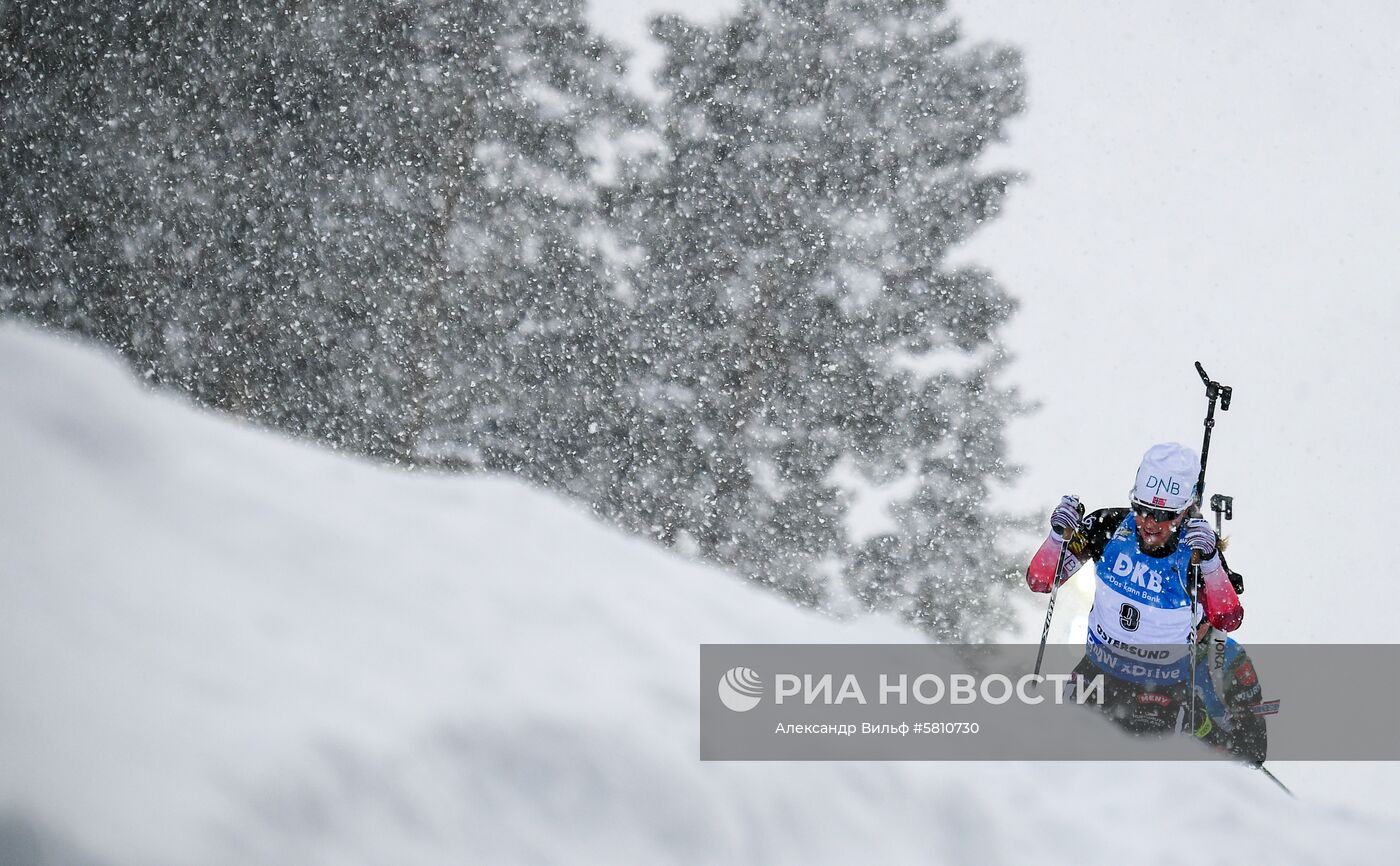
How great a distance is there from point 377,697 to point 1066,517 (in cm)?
422

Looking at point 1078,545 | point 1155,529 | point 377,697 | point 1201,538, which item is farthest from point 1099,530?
point 377,697

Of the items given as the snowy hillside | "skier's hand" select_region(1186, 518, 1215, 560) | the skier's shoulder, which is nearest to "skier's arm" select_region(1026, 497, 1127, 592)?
the skier's shoulder

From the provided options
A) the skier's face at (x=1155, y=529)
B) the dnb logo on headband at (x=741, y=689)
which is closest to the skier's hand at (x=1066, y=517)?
the skier's face at (x=1155, y=529)

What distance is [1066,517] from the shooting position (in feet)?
17.6

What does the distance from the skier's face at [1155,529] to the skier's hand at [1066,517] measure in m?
0.32

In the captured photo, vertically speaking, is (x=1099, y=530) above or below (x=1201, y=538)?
above

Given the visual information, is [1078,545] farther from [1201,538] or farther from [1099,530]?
[1201,538]

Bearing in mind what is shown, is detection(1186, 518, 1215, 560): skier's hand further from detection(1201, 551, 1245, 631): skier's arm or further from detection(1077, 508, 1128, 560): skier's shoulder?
detection(1077, 508, 1128, 560): skier's shoulder

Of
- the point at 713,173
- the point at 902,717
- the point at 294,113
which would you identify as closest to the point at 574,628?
the point at 902,717

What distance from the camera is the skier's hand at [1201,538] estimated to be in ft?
16.1

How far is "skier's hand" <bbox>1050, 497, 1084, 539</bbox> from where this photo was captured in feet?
17.5

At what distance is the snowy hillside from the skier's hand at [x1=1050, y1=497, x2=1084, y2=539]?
8.07ft

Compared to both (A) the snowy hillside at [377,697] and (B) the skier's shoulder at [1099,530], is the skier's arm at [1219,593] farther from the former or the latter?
(A) the snowy hillside at [377,697]

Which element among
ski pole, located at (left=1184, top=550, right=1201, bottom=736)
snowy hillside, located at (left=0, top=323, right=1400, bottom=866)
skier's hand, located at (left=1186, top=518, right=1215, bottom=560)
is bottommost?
snowy hillside, located at (left=0, top=323, right=1400, bottom=866)
